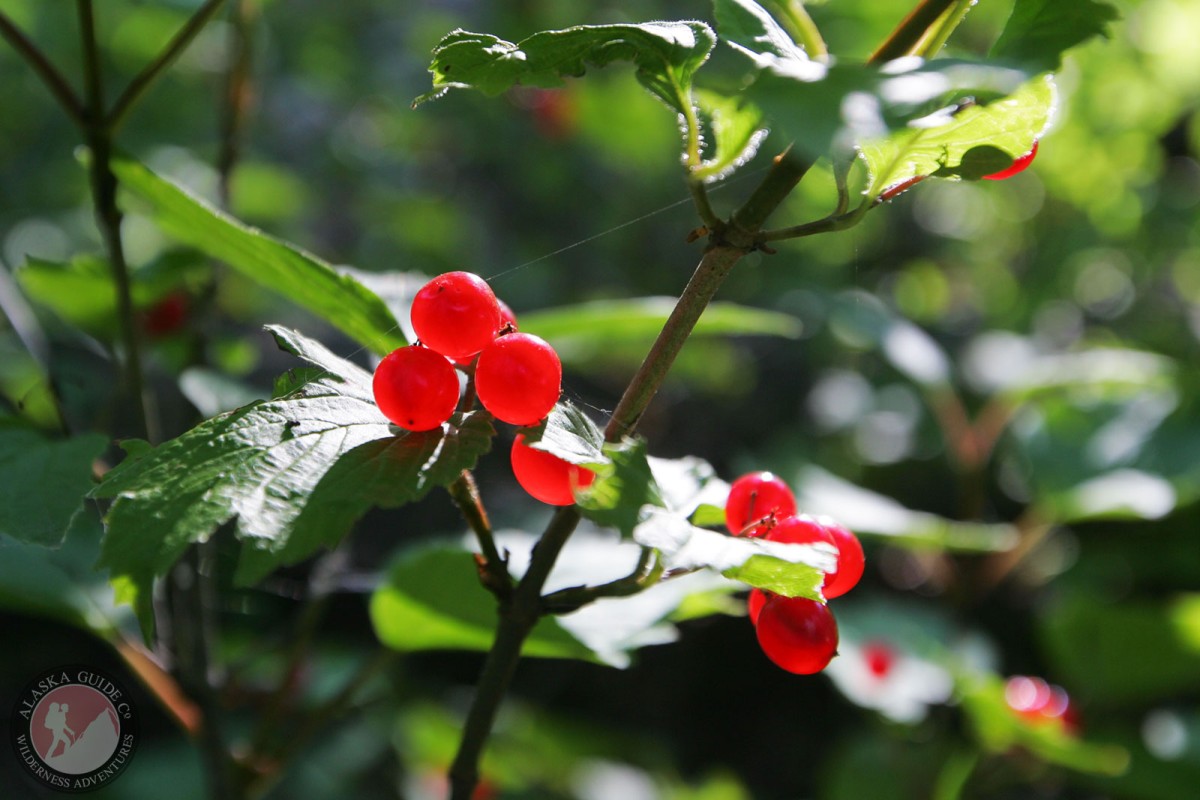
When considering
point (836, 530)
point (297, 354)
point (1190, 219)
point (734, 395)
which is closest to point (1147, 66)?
point (1190, 219)

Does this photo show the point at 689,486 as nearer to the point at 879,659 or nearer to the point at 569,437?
the point at 569,437

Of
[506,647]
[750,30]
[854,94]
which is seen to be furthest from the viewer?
[506,647]

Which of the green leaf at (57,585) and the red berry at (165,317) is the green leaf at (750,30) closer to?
the green leaf at (57,585)

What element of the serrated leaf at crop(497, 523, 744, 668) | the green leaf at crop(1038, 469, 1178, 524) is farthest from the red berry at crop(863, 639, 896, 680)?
the serrated leaf at crop(497, 523, 744, 668)

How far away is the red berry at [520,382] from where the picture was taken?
52 centimetres

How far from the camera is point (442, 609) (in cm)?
82

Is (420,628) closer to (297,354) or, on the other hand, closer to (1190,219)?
(297,354)

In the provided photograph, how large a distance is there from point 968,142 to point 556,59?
227 millimetres

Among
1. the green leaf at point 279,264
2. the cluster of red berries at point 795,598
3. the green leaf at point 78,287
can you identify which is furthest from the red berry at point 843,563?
the green leaf at point 78,287

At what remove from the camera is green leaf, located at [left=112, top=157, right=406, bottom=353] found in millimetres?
659

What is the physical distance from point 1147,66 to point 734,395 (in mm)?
1387

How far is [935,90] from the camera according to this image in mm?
380

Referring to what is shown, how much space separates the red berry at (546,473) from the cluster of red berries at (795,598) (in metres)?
0.13

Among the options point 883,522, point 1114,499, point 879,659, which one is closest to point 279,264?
point 883,522
